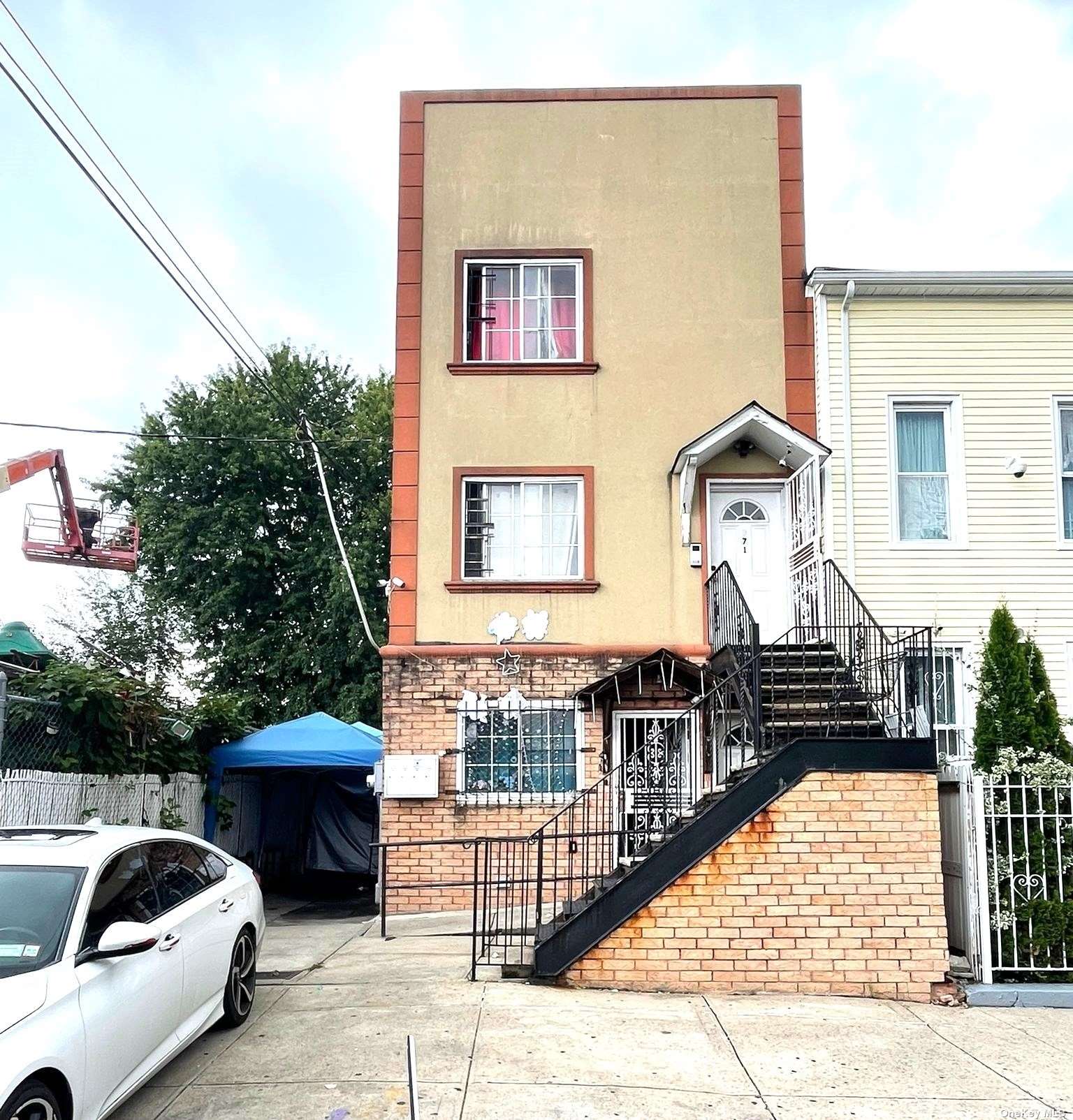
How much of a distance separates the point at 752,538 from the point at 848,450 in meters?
1.47

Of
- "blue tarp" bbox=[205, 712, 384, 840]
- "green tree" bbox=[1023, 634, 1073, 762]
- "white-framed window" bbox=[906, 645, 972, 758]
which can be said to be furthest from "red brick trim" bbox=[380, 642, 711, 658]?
"green tree" bbox=[1023, 634, 1073, 762]

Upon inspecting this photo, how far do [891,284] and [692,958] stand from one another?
8307 millimetres

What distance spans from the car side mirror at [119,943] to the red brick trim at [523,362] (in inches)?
363

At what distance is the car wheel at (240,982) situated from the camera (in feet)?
23.1

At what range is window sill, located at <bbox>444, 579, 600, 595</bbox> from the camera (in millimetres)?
13094

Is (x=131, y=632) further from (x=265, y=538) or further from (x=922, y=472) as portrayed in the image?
(x=922, y=472)

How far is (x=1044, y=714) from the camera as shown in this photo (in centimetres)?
908

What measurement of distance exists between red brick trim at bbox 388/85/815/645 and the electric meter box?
1341 millimetres

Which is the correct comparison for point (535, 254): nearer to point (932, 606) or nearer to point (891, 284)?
point (891, 284)

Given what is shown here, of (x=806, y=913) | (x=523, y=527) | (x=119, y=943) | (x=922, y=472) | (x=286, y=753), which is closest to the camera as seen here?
(x=119, y=943)

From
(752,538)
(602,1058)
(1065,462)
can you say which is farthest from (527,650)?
(602,1058)

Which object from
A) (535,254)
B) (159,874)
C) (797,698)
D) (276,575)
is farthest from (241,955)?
(276,575)

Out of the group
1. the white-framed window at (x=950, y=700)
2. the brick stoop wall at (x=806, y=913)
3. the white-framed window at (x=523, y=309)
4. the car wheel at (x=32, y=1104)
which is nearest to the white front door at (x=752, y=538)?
the white-framed window at (x=950, y=700)

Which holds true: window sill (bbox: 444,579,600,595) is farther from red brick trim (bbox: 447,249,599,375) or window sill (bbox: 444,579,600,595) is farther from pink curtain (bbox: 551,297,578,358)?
pink curtain (bbox: 551,297,578,358)
